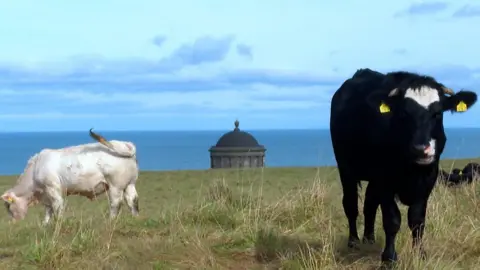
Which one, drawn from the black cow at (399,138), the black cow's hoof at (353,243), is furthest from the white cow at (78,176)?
the black cow at (399,138)

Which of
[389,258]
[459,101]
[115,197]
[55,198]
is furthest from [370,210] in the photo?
[55,198]

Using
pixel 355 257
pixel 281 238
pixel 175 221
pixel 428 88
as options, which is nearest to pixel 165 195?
pixel 175 221

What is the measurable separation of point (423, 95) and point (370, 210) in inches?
83.1

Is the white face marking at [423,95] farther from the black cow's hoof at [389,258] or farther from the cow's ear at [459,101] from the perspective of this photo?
the black cow's hoof at [389,258]

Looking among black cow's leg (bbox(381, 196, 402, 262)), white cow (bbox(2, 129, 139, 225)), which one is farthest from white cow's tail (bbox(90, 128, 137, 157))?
black cow's leg (bbox(381, 196, 402, 262))

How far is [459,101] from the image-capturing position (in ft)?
20.4

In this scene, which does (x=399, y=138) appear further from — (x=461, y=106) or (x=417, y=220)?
(x=417, y=220)

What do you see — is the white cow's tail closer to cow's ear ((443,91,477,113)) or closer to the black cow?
the black cow

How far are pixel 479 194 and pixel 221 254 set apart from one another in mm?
5325

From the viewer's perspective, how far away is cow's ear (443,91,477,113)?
6168 millimetres

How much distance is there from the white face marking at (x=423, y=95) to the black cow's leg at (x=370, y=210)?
176 cm

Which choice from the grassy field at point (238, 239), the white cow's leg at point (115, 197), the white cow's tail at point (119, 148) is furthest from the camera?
the white cow's leg at point (115, 197)

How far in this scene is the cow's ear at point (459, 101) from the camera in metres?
6.17

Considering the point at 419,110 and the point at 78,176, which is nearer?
the point at 419,110
